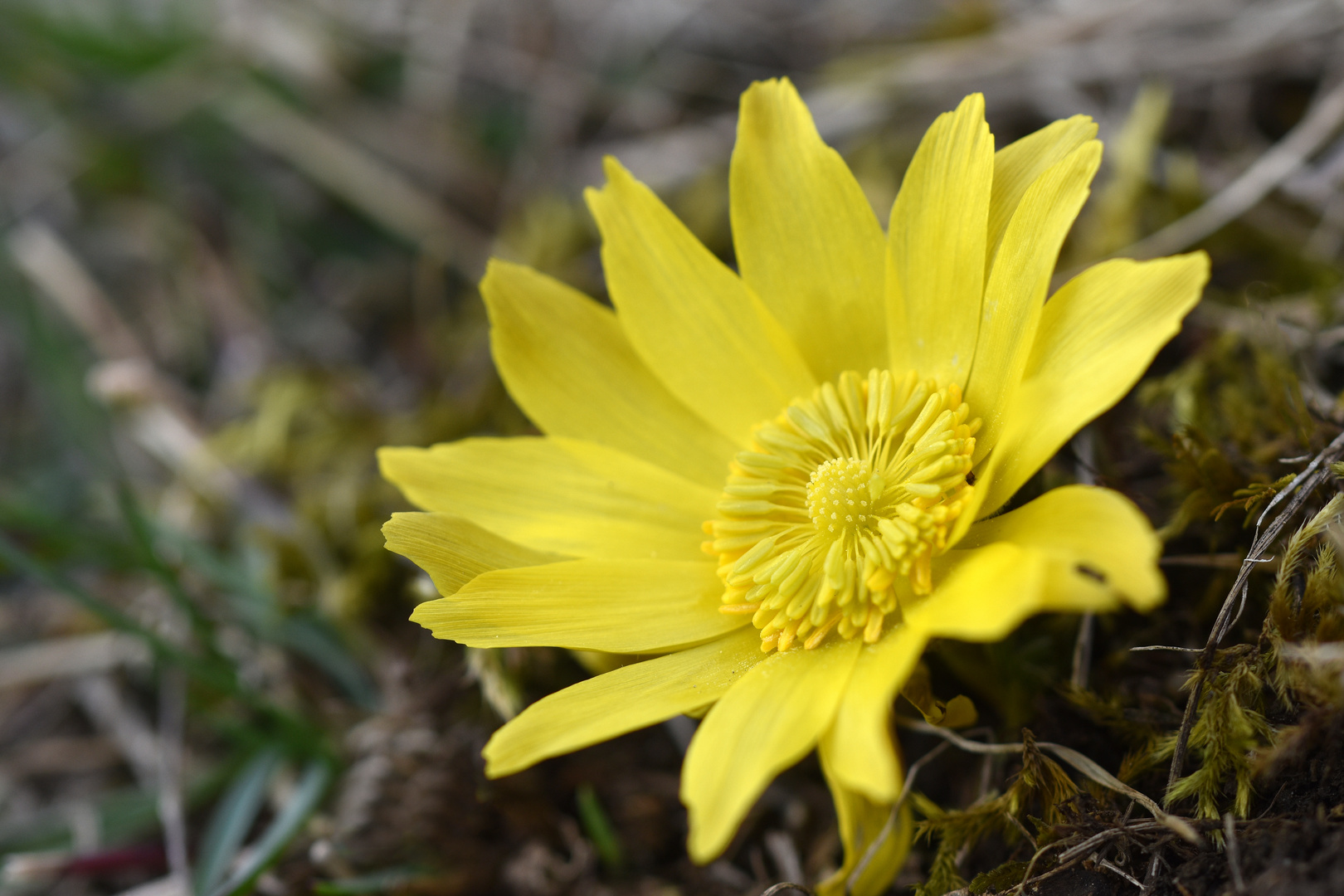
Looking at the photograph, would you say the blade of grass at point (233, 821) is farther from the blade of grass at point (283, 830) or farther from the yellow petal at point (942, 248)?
the yellow petal at point (942, 248)

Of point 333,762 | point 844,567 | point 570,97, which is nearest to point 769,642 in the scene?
point 844,567

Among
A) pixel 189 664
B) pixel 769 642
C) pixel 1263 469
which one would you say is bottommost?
pixel 1263 469

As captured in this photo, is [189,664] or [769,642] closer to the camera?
[769,642]

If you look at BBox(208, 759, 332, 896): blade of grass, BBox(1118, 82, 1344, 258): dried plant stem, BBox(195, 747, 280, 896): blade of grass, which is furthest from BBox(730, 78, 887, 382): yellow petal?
BBox(195, 747, 280, 896): blade of grass

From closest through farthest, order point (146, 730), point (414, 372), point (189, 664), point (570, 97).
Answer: point (189, 664), point (146, 730), point (414, 372), point (570, 97)

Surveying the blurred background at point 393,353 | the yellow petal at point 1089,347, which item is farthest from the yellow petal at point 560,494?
the yellow petal at point 1089,347

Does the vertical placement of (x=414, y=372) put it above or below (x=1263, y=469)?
above

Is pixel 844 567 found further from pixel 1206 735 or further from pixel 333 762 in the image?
pixel 333 762

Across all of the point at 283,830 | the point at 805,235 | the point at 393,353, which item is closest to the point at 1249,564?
the point at 805,235
